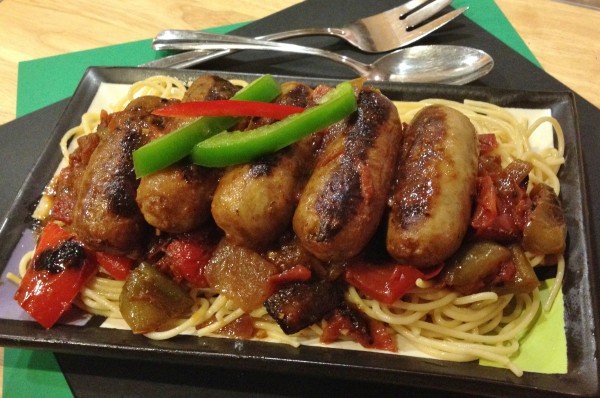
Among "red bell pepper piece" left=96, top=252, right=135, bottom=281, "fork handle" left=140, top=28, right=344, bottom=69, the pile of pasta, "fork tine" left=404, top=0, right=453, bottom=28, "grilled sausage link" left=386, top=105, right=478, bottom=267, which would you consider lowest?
the pile of pasta

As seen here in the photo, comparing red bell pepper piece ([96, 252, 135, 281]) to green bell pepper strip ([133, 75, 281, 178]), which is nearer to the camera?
green bell pepper strip ([133, 75, 281, 178])

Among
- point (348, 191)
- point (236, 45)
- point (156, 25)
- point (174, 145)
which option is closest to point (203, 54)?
point (236, 45)

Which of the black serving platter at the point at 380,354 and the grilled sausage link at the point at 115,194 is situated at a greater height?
the grilled sausage link at the point at 115,194

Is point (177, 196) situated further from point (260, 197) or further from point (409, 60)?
point (409, 60)

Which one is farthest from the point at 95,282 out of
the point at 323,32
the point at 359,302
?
the point at 323,32

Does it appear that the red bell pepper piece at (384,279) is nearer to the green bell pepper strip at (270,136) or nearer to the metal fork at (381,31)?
the green bell pepper strip at (270,136)

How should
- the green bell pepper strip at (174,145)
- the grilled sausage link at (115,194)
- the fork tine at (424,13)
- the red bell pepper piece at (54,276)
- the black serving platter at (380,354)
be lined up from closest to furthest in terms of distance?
the black serving platter at (380,354)
the green bell pepper strip at (174,145)
the grilled sausage link at (115,194)
the red bell pepper piece at (54,276)
the fork tine at (424,13)

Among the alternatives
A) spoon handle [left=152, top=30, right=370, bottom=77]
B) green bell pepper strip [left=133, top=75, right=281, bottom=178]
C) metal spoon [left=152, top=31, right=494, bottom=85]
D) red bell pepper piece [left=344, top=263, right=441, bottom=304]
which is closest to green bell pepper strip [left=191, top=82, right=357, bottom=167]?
green bell pepper strip [left=133, top=75, right=281, bottom=178]

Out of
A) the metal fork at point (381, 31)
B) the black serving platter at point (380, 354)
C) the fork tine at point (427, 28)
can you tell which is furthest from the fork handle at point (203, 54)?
the black serving platter at point (380, 354)

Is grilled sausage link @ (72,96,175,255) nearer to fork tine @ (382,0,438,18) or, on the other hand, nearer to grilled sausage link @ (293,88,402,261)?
grilled sausage link @ (293,88,402,261)
